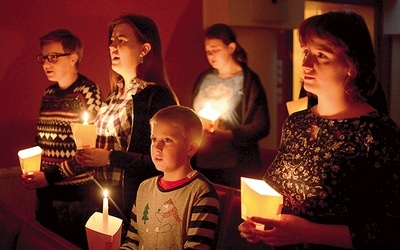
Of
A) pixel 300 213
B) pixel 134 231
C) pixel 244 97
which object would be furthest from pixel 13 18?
pixel 300 213

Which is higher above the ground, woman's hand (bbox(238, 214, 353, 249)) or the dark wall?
the dark wall

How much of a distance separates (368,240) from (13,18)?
2909 mm

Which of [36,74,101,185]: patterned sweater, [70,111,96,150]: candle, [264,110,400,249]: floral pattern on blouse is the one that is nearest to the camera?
[264,110,400,249]: floral pattern on blouse

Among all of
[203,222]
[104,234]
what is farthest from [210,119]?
[104,234]

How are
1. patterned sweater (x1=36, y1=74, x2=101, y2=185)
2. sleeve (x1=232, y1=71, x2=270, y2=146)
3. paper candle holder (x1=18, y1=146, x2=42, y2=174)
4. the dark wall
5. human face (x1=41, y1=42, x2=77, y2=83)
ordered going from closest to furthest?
paper candle holder (x1=18, y1=146, x2=42, y2=174), patterned sweater (x1=36, y1=74, x2=101, y2=185), human face (x1=41, y1=42, x2=77, y2=83), sleeve (x1=232, y1=71, x2=270, y2=146), the dark wall

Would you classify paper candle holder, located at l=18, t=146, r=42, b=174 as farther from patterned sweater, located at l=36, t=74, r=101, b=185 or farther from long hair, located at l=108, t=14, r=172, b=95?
long hair, located at l=108, t=14, r=172, b=95

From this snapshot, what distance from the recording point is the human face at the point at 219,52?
339 centimetres

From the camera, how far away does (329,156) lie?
1.56 m

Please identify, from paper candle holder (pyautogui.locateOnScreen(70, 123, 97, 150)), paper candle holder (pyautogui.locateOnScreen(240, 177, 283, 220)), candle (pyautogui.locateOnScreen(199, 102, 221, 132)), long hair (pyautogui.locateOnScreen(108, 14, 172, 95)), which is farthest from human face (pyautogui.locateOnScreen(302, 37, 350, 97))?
candle (pyautogui.locateOnScreen(199, 102, 221, 132))

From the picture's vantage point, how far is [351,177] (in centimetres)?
152

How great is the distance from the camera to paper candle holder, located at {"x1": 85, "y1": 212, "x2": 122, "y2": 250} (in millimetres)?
1735

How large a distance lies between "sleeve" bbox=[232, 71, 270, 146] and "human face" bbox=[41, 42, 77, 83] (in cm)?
99

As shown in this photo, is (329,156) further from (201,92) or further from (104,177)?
(201,92)

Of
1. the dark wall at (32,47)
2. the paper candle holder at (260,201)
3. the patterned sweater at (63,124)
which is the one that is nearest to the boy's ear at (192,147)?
the paper candle holder at (260,201)
